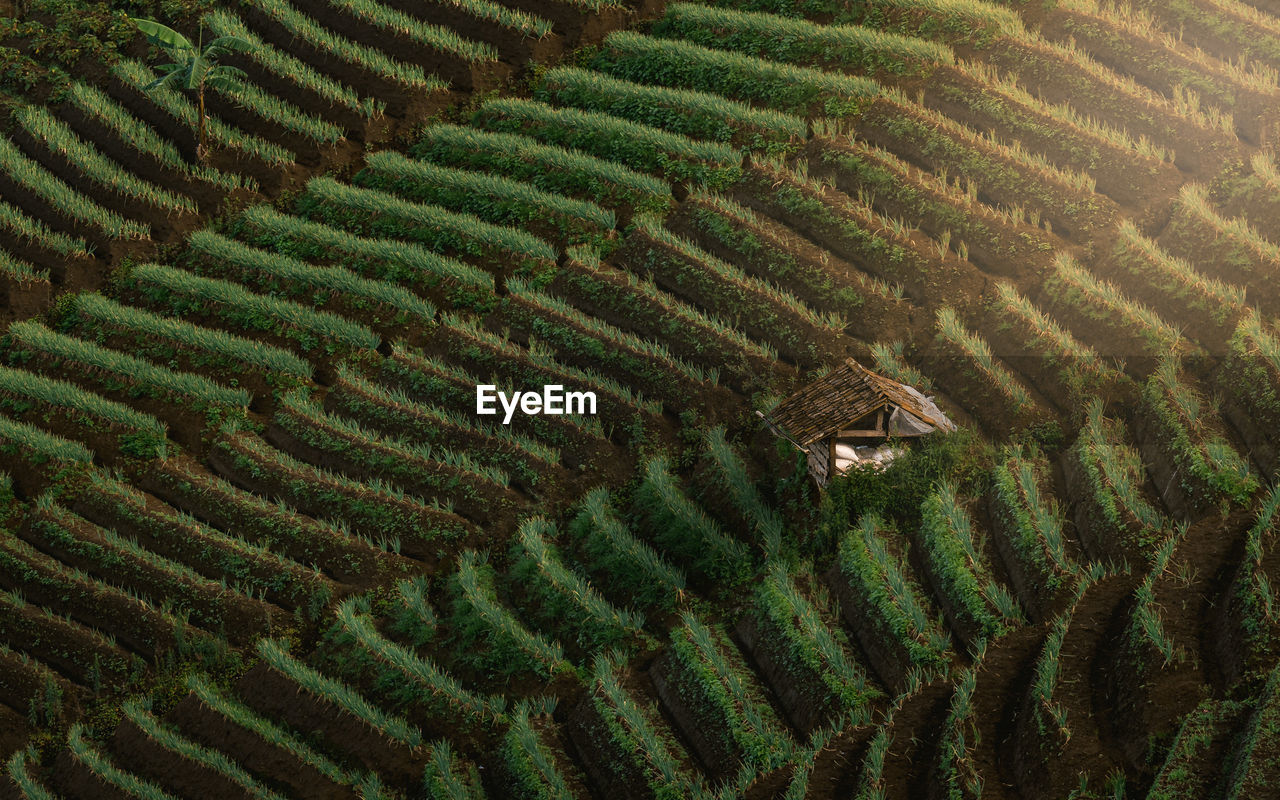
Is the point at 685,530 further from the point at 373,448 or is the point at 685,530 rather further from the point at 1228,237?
the point at 1228,237

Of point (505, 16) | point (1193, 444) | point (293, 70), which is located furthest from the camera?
point (505, 16)

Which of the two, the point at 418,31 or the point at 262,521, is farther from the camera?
the point at 418,31

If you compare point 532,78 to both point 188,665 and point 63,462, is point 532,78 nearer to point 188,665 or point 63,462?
point 63,462

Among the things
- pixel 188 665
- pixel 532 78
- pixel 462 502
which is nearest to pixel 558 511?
pixel 462 502

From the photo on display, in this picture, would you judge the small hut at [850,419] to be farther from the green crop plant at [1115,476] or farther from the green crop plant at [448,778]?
the green crop plant at [448,778]

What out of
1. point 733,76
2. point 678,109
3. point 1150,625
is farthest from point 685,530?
point 733,76

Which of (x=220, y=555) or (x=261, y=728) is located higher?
(x=220, y=555)
